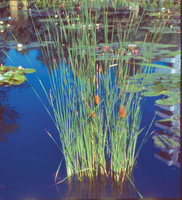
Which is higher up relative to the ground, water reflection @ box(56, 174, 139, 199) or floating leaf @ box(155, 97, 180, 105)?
floating leaf @ box(155, 97, 180, 105)

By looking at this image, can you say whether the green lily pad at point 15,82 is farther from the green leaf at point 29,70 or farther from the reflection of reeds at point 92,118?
the reflection of reeds at point 92,118

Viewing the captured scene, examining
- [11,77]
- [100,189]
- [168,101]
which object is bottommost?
[100,189]

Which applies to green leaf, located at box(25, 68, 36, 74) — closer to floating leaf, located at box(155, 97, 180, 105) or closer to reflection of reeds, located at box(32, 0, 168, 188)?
floating leaf, located at box(155, 97, 180, 105)

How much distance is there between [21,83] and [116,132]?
2074 millimetres

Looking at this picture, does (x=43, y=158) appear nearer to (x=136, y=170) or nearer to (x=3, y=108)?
(x=136, y=170)

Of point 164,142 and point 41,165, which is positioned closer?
point 41,165

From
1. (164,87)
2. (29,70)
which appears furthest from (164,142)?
(29,70)

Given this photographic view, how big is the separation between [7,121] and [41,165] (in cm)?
77

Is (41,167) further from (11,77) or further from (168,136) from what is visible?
(11,77)

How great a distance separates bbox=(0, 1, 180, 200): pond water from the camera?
67.3 inches

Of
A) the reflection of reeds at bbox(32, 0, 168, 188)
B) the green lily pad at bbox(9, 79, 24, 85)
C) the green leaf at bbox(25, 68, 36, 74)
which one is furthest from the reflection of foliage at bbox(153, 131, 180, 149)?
the green leaf at bbox(25, 68, 36, 74)

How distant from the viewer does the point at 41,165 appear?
6.38ft

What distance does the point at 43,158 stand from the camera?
6.63ft

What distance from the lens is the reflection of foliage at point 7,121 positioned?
2397 millimetres
